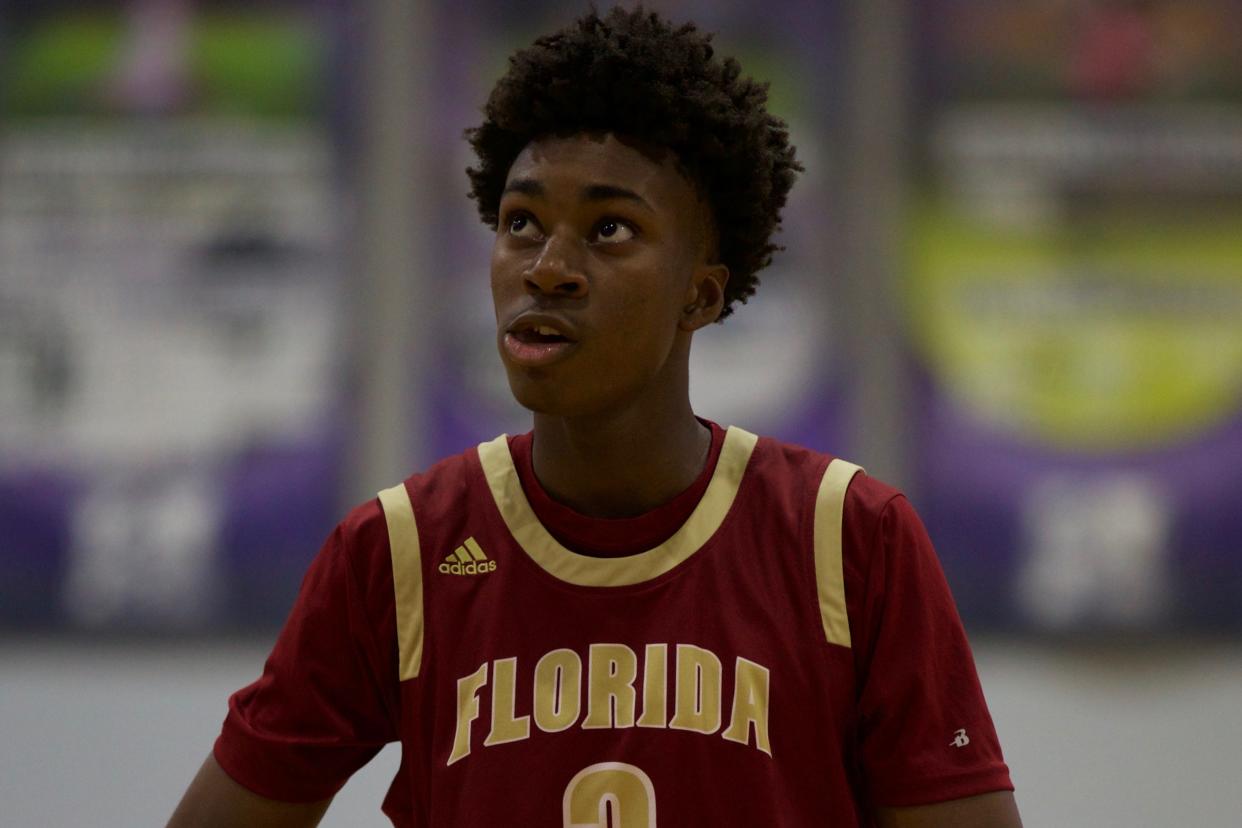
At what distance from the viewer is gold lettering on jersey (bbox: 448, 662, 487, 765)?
131cm

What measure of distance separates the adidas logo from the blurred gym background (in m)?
2.05

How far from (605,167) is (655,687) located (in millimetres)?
451

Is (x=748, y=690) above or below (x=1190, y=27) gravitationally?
below

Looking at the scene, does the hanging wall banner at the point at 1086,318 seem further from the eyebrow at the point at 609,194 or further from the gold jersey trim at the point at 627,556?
the eyebrow at the point at 609,194

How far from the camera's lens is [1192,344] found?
3.39m

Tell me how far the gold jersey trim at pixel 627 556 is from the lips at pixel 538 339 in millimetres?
175

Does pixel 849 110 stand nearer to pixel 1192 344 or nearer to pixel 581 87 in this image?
pixel 1192 344

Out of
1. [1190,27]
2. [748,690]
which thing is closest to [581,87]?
[748,690]

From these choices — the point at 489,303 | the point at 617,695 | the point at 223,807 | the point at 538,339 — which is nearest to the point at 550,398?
the point at 538,339

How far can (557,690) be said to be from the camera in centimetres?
131

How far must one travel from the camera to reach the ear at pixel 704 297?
139 cm

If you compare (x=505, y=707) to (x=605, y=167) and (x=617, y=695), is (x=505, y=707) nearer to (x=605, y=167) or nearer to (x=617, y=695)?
(x=617, y=695)

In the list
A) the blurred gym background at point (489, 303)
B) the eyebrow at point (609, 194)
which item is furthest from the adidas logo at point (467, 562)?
the blurred gym background at point (489, 303)

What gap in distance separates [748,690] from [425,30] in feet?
8.41
